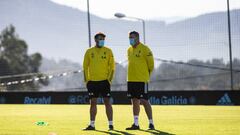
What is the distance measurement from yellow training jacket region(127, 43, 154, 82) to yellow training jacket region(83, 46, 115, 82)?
446 millimetres

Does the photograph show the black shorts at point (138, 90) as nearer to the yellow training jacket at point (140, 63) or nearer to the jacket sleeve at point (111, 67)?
the yellow training jacket at point (140, 63)

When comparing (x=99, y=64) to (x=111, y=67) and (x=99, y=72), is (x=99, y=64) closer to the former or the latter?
(x=99, y=72)

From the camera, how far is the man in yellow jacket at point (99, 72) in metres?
15.0

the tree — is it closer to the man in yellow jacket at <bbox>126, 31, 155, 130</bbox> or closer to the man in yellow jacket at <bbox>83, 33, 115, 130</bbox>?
the man in yellow jacket at <bbox>83, 33, 115, 130</bbox>

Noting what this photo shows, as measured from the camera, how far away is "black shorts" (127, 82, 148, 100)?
49.1 ft

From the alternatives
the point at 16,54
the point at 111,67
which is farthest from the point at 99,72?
the point at 16,54

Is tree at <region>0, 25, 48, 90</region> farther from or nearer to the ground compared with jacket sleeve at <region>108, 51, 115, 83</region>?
farther from the ground

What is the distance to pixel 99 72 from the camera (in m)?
15.0

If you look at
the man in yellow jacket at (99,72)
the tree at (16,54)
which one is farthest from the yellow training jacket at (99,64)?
the tree at (16,54)

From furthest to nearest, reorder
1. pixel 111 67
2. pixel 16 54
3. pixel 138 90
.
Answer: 1. pixel 16 54
2. pixel 111 67
3. pixel 138 90

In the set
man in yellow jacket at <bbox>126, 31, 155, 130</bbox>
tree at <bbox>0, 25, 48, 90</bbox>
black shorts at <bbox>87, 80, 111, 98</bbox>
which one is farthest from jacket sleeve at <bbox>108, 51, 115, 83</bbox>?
tree at <bbox>0, 25, 48, 90</bbox>

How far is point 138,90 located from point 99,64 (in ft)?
3.24

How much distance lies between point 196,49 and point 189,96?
4.93 meters

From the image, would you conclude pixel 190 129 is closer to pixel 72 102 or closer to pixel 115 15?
pixel 72 102
